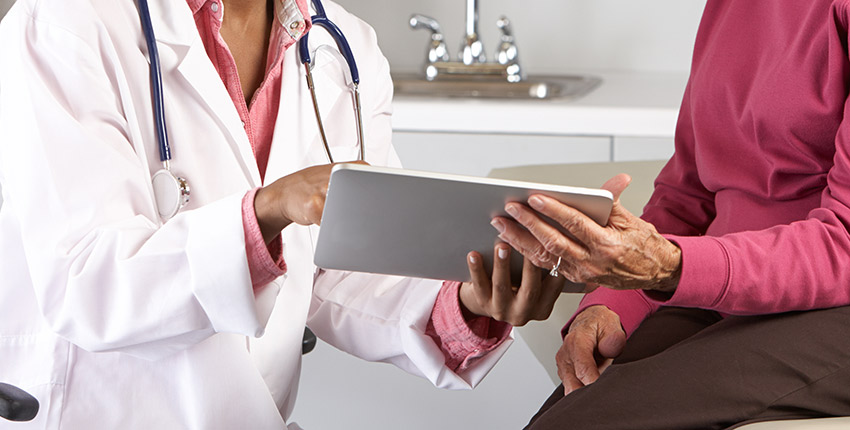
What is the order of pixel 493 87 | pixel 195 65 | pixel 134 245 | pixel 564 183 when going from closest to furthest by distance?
pixel 134 245
pixel 195 65
pixel 564 183
pixel 493 87

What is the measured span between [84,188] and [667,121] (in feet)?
5.07

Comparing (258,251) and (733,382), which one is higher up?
(258,251)

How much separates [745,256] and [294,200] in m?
0.46

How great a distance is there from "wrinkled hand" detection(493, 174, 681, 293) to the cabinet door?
129 cm

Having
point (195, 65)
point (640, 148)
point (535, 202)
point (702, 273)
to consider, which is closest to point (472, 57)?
point (640, 148)

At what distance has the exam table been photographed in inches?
57.1

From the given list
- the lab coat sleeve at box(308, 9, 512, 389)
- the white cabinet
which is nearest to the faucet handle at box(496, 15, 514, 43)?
the white cabinet

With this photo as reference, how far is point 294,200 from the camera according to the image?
0.83 metres

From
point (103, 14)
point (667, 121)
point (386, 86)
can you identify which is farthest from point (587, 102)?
point (103, 14)

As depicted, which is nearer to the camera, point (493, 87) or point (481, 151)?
point (481, 151)

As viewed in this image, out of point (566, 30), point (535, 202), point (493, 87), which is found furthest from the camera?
point (566, 30)

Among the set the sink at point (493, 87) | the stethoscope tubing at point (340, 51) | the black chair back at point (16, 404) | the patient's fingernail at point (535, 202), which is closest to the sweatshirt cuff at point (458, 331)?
the stethoscope tubing at point (340, 51)

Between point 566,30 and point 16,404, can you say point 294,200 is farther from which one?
point 566,30

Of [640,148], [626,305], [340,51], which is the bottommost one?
[640,148]
